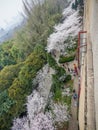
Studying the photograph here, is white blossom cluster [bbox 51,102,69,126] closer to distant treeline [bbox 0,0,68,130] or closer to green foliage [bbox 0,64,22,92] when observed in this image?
distant treeline [bbox 0,0,68,130]

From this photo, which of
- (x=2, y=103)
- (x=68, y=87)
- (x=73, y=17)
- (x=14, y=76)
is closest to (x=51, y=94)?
(x=68, y=87)

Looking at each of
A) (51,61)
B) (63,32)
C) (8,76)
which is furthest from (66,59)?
(8,76)

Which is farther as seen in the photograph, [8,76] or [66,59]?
[8,76]

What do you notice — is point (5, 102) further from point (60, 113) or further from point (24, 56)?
point (24, 56)

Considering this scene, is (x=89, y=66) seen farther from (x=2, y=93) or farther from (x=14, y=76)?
(x=14, y=76)

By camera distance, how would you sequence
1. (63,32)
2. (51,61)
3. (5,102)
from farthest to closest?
(63,32) → (51,61) → (5,102)

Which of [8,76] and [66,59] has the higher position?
[66,59]

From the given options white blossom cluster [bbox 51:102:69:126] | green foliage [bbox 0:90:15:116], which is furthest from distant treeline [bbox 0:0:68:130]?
white blossom cluster [bbox 51:102:69:126]

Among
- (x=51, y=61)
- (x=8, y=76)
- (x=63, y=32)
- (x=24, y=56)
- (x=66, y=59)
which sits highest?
(x=63, y=32)
